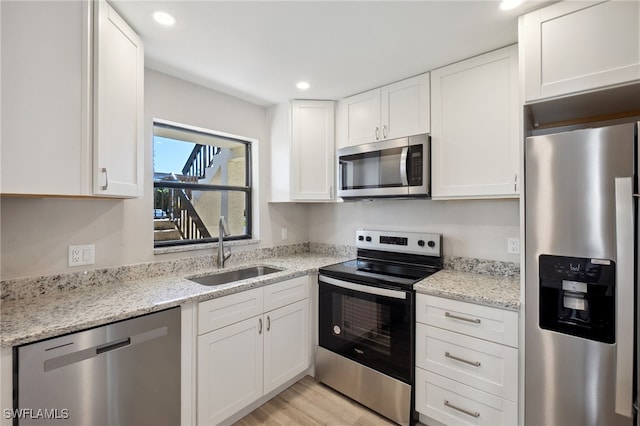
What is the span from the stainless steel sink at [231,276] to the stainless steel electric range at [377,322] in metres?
0.54

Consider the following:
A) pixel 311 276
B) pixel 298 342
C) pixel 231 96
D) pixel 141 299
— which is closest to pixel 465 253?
pixel 311 276

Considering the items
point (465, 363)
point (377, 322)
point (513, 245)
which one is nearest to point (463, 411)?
point (465, 363)

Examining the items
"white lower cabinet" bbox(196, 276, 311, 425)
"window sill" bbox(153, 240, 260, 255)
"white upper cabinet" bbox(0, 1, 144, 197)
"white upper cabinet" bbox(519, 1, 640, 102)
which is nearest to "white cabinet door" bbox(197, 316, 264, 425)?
"white lower cabinet" bbox(196, 276, 311, 425)

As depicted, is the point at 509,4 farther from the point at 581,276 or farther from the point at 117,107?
the point at 117,107

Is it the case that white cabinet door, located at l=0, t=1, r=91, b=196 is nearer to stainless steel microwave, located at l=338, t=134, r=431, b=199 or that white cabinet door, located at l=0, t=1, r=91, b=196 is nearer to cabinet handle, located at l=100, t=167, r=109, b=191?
cabinet handle, located at l=100, t=167, r=109, b=191

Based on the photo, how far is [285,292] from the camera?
2.12 m

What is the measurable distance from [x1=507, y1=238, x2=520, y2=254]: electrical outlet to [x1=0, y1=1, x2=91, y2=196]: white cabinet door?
2533 millimetres

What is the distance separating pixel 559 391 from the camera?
1.34 m

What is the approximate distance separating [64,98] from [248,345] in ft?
5.42

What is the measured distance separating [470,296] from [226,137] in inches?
90.4

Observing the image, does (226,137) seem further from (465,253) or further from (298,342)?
(465,253)

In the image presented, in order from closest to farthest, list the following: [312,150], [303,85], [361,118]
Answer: [303,85] → [361,118] → [312,150]

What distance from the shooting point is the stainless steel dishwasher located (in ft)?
3.62

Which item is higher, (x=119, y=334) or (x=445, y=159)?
(x=445, y=159)
